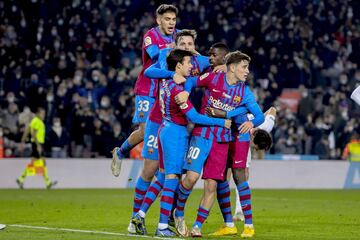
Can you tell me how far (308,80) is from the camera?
3103cm

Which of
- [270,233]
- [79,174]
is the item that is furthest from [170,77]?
[79,174]

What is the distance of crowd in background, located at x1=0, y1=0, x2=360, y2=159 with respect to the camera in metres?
24.9

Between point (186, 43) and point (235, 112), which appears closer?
point (235, 112)

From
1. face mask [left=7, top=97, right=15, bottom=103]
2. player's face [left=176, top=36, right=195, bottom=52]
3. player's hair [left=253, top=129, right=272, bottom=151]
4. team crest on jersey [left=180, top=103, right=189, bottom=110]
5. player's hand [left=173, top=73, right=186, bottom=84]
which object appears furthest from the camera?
face mask [left=7, top=97, right=15, bottom=103]

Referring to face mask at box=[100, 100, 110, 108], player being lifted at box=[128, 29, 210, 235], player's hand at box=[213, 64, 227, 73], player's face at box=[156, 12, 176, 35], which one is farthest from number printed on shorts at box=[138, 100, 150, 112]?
face mask at box=[100, 100, 110, 108]

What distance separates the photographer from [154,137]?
11422 mm

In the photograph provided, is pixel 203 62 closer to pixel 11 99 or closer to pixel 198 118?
pixel 198 118

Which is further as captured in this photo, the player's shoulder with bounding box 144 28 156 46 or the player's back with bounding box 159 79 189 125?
the player's shoulder with bounding box 144 28 156 46

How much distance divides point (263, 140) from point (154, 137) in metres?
1.38

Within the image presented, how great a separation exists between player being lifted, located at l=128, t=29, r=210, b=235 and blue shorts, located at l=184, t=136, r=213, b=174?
66 cm

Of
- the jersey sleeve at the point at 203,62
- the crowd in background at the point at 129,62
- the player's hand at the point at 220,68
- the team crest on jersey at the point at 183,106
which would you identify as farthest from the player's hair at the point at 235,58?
the crowd in background at the point at 129,62

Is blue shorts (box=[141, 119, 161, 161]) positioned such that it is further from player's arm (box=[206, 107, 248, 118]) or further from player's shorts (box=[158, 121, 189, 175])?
player's arm (box=[206, 107, 248, 118])

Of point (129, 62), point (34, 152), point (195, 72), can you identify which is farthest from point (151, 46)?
point (129, 62)

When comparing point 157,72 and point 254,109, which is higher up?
point 157,72
